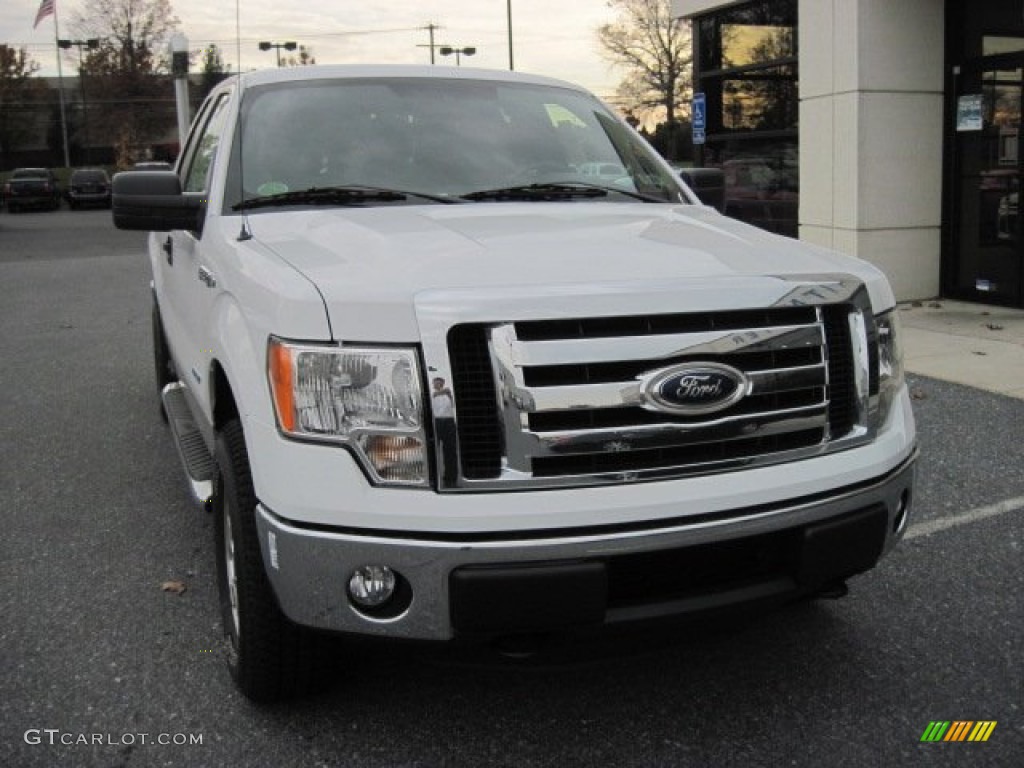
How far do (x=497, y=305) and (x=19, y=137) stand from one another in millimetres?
79545

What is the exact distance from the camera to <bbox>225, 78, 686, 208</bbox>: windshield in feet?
12.6

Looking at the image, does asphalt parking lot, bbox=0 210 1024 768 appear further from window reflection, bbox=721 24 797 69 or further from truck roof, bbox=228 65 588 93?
window reflection, bbox=721 24 797 69

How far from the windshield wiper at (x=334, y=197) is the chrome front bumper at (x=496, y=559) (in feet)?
4.69

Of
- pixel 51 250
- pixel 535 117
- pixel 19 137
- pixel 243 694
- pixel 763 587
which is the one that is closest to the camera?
pixel 763 587

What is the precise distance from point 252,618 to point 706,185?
2838mm

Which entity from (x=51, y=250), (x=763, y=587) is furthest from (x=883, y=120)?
(x=51, y=250)

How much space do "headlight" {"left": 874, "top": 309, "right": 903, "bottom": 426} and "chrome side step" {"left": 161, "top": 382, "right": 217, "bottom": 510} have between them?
1948mm

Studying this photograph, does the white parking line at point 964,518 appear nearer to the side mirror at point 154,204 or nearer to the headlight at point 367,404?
the headlight at point 367,404

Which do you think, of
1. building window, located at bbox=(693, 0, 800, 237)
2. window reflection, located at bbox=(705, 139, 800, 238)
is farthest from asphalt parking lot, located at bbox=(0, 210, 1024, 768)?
building window, located at bbox=(693, 0, 800, 237)

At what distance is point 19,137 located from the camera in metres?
72.8

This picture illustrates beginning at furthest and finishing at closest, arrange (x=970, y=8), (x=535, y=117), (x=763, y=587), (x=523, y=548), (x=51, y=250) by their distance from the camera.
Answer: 1. (x=51, y=250)
2. (x=970, y=8)
3. (x=535, y=117)
4. (x=763, y=587)
5. (x=523, y=548)

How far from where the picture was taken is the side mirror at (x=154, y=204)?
3.71 m

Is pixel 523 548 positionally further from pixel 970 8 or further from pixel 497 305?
pixel 970 8

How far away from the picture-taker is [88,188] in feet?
142
